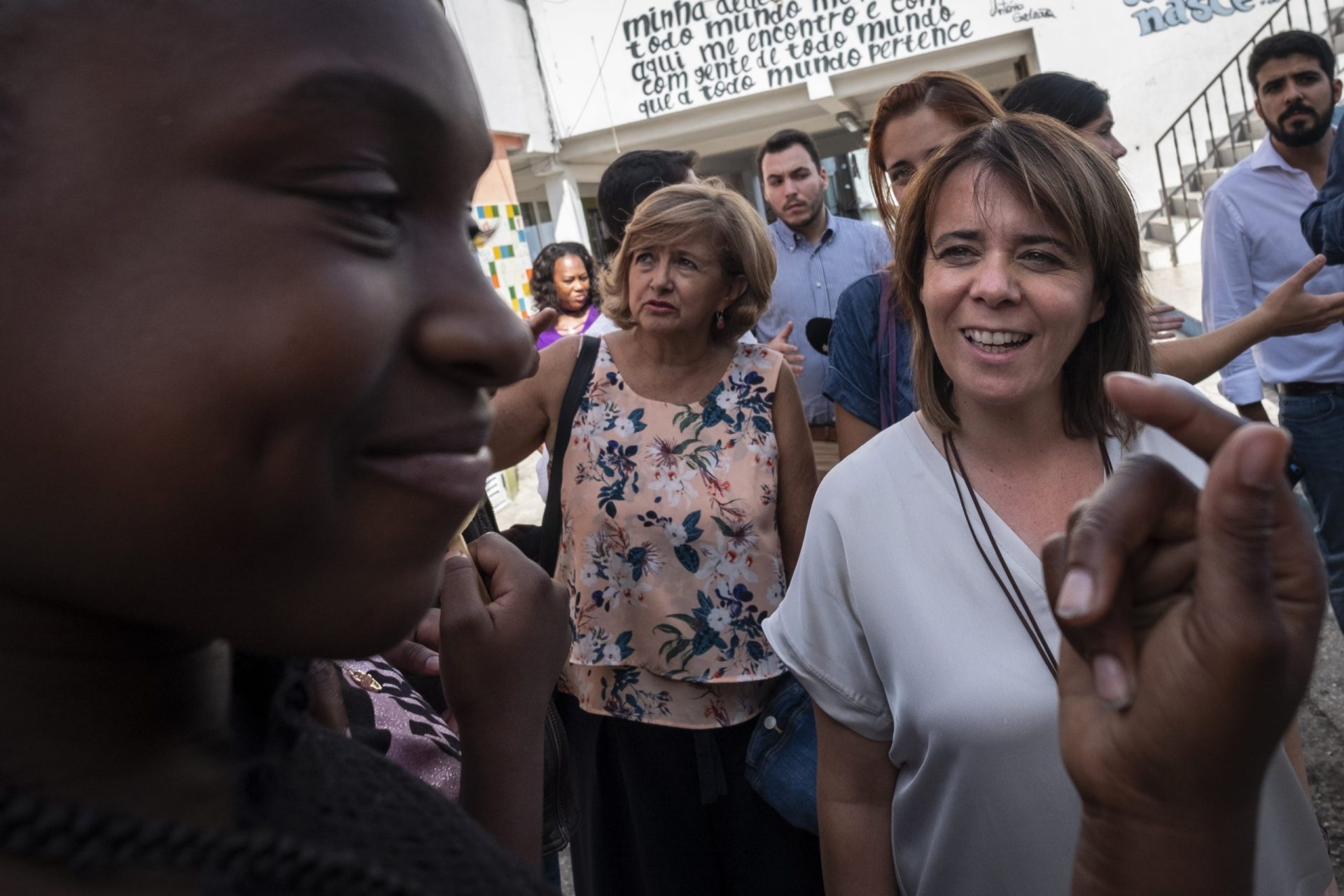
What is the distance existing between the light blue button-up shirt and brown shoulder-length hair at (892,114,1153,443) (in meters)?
2.12

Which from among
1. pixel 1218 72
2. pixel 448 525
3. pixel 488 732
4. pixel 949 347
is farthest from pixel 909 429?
pixel 1218 72

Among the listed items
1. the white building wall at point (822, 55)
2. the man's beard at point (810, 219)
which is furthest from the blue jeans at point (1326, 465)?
the white building wall at point (822, 55)

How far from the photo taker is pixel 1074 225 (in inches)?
71.4

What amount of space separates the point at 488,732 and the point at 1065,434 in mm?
1290

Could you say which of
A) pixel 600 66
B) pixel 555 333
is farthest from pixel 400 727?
pixel 600 66

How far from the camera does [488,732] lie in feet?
3.47

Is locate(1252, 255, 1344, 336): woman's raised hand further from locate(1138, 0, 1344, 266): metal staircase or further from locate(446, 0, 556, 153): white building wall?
locate(446, 0, 556, 153): white building wall

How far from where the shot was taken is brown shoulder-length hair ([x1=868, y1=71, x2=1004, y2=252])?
8.87 ft

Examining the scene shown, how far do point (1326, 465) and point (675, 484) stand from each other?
252cm

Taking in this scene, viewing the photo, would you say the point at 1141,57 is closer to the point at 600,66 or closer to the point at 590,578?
the point at 600,66

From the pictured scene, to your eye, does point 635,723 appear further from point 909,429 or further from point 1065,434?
point 1065,434

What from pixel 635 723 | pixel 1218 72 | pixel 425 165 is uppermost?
pixel 1218 72

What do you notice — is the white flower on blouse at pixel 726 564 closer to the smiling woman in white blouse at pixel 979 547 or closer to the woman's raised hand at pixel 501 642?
the smiling woman in white blouse at pixel 979 547

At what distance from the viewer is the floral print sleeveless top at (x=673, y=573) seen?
2477 millimetres
